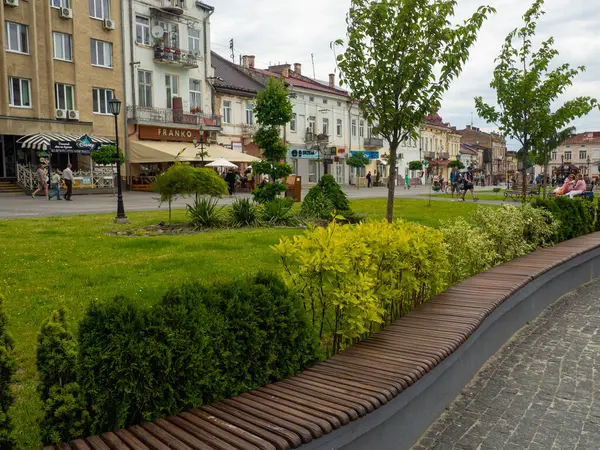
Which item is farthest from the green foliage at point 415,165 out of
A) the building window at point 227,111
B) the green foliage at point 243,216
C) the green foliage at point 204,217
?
the green foliage at point 204,217

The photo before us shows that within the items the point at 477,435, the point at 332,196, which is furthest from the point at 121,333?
the point at 332,196

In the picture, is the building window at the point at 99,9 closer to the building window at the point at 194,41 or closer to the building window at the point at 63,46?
the building window at the point at 63,46

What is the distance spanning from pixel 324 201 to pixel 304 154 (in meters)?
38.6

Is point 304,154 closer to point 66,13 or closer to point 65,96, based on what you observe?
Answer: point 65,96

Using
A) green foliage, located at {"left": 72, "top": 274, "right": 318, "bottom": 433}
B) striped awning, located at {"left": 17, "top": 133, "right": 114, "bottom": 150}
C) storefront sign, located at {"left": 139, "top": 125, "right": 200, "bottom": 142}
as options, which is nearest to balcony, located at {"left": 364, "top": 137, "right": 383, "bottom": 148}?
storefront sign, located at {"left": 139, "top": 125, "right": 200, "bottom": 142}

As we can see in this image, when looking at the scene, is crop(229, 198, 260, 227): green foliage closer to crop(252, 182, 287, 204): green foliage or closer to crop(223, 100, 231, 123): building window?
crop(252, 182, 287, 204): green foliage

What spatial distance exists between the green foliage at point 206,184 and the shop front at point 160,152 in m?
20.3

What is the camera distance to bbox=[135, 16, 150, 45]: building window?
3731cm

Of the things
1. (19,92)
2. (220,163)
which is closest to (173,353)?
(220,163)

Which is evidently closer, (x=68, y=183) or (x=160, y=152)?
(x=68, y=183)

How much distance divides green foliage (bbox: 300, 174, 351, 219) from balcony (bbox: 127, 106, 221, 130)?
75.9 ft

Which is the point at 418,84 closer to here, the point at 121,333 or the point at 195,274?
the point at 195,274

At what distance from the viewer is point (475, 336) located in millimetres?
5051

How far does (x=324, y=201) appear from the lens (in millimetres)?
→ 16047
